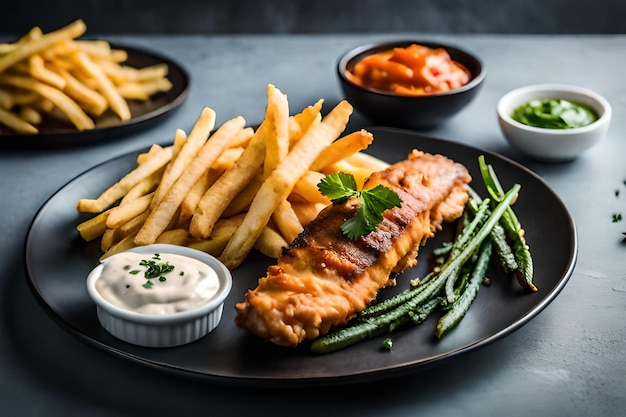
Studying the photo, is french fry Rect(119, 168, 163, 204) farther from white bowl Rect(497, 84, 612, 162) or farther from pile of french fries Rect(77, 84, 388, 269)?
white bowl Rect(497, 84, 612, 162)

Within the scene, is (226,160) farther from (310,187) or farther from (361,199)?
(361,199)

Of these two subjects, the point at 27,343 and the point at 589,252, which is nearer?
the point at 27,343

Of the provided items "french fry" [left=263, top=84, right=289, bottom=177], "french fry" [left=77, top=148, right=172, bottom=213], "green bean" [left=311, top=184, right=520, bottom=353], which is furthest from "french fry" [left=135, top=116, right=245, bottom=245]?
"green bean" [left=311, top=184, right=520, bottom=353]

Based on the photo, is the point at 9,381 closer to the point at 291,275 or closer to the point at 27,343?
the point at 27,343

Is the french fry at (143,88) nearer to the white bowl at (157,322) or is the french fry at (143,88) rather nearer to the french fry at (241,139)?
the french fry at (241,139)

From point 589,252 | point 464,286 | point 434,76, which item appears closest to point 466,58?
point 434,76

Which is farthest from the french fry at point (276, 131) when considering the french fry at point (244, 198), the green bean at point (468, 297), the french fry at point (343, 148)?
the green bean at point (468, 297)
